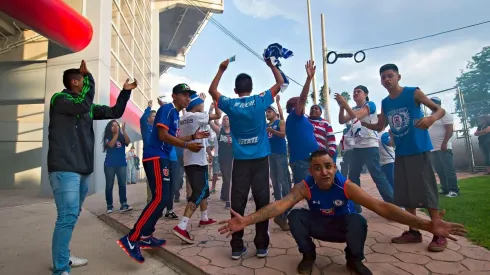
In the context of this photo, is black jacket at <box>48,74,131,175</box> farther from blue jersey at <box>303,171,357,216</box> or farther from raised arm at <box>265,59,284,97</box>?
blue jersey at <box>303,171,357,216</box>

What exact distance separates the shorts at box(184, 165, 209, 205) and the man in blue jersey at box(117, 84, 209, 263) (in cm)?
37

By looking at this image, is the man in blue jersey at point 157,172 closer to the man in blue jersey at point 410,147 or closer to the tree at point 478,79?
the man in blue jersey at point 410,147

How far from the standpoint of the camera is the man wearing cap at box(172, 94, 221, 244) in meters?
3.28

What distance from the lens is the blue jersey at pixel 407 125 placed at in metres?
3.04

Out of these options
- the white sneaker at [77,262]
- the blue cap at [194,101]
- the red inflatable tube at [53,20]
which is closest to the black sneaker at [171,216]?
the white sneaker at [77,262]

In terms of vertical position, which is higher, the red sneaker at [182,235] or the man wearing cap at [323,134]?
the man wearing cap at [323,134]

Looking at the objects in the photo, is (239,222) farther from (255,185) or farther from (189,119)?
(189,119)

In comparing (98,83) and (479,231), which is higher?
(98,83)

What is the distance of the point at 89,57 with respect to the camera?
26.4ft

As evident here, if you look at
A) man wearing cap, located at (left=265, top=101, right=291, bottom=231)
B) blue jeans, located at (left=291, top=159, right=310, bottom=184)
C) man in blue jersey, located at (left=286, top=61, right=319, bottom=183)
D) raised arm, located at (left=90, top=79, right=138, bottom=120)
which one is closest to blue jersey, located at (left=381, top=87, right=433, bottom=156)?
man in blue jersey, located at (left=286, top=61, right=319, bottom=183)

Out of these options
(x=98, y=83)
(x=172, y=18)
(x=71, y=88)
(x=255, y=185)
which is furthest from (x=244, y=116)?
(x=172, y=18)

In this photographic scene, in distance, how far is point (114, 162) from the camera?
5137 mm

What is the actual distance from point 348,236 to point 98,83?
309 inches

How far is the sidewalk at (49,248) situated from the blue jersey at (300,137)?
1966 millimetres
